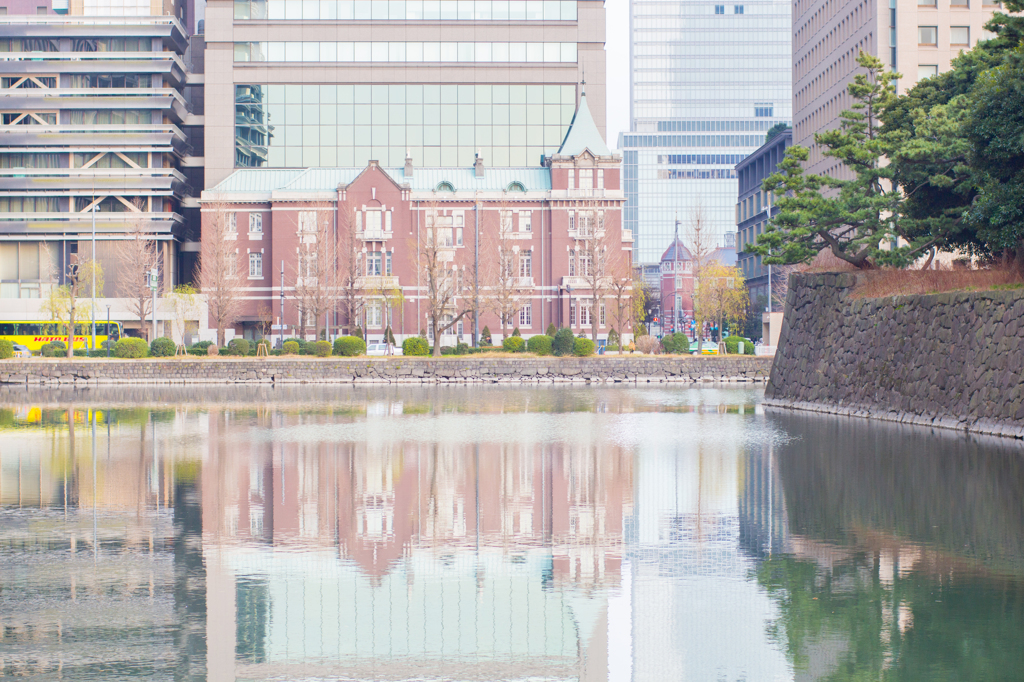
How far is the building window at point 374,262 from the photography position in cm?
9181

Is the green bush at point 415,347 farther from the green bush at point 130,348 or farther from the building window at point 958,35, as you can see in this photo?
the building window at point 958,35

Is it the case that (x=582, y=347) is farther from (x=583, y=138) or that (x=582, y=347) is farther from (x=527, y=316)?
(x=583, y=138)

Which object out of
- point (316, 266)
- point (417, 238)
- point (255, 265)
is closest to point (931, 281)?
point (316, 266)

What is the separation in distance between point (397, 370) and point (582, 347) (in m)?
10.6

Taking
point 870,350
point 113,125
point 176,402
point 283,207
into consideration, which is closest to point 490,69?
point 283,207

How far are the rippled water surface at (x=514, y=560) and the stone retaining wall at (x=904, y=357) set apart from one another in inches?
109

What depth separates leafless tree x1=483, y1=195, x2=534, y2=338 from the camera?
77375 mm

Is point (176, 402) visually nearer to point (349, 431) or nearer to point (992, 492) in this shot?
point (349, 431)

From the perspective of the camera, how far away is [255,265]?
94.0m

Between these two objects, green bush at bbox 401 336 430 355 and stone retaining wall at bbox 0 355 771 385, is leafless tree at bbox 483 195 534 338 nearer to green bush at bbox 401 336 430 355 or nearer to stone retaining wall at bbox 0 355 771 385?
green bush at bbox 401 336 430 355

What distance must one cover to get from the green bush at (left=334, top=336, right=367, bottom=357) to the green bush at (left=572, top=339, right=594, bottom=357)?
12729mm

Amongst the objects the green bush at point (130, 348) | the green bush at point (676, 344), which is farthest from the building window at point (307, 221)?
the green bush at point (676, 344)

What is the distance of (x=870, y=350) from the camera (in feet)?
108

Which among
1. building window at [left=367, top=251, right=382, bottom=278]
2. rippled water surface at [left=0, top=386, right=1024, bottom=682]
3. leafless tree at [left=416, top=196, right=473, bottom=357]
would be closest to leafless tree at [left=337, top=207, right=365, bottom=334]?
building window at [left=367, top=251, right=382, bottom=278]
